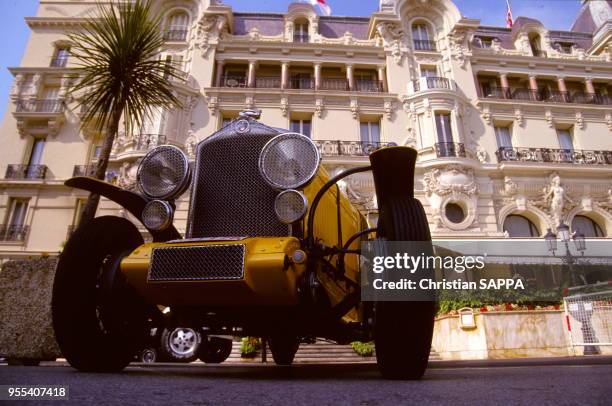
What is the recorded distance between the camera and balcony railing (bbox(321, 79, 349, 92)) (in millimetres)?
18141

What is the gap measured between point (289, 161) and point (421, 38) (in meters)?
20.4

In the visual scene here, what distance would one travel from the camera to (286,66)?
18.5 metres

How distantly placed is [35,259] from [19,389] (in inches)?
159

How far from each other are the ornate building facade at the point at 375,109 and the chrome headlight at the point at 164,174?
38.9 feet

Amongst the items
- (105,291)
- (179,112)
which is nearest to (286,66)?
(179,112)

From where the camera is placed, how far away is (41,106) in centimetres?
1823

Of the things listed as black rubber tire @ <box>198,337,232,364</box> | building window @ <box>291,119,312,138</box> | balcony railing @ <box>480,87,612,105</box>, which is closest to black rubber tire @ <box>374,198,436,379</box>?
black rubber tire @ <box>198,337,232,364</box>

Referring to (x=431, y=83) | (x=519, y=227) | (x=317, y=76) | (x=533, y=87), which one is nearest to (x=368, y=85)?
(x=317, y=76)

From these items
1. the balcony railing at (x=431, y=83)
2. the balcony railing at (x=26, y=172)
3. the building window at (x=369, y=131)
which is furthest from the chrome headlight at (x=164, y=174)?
the balcony railing at (x=26, y=172)

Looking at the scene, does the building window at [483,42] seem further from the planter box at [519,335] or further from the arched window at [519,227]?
the planter box at [519,335]

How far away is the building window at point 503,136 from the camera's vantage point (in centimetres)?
1734

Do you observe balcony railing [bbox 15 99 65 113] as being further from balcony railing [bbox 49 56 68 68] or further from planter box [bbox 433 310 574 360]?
planter box [bbox 433 310 574 360]

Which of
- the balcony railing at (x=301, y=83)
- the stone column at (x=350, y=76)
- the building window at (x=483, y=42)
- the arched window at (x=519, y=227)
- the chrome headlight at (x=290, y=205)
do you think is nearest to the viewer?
the chrome headlight at (x=290, y=205)

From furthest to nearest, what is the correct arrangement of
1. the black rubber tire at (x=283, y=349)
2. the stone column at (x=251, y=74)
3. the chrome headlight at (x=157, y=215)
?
the stone column at (x=251, y=74)
the black rubber tire at (x=283, y=349)
the chrome headlight at (x=157, y=215)
